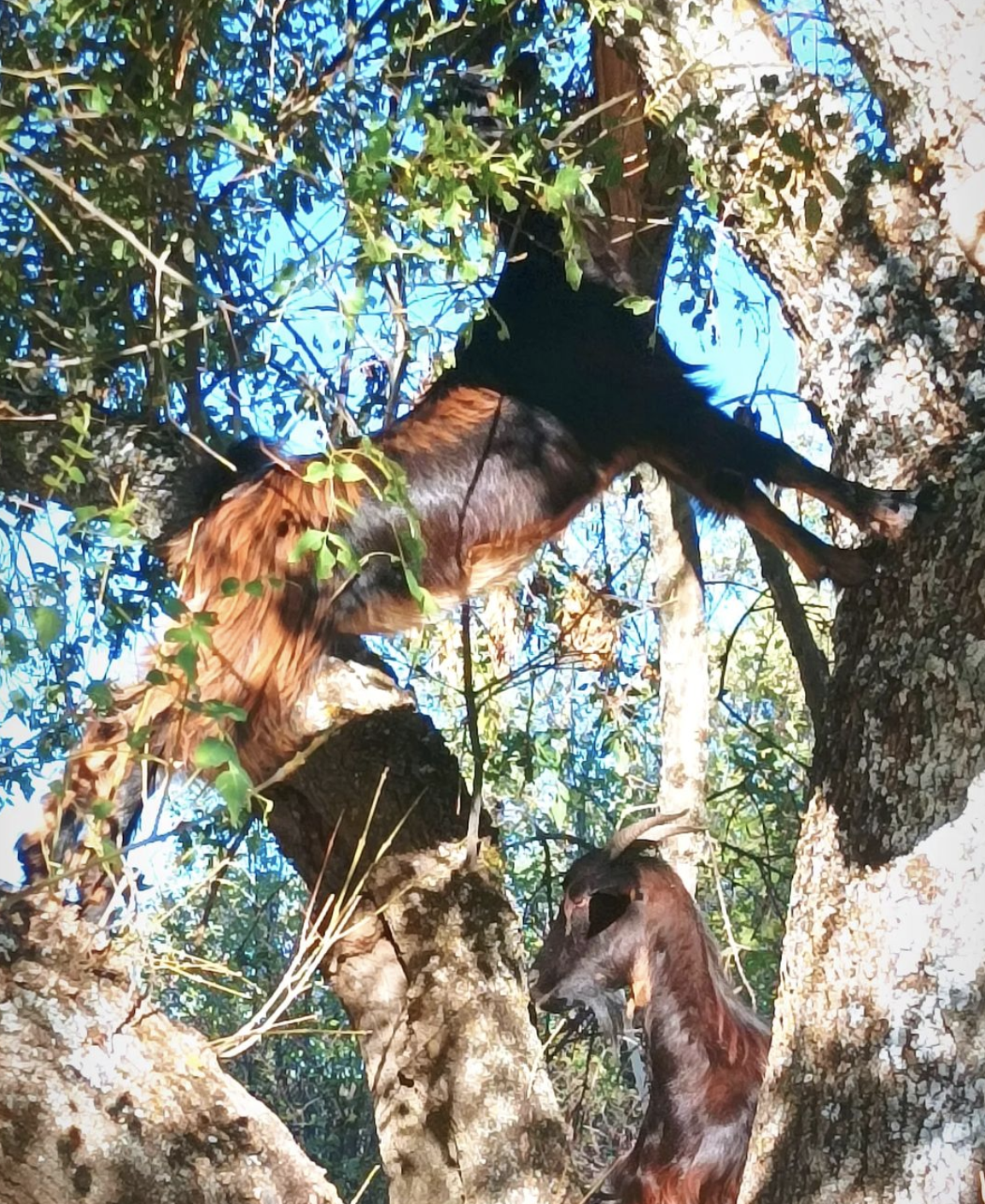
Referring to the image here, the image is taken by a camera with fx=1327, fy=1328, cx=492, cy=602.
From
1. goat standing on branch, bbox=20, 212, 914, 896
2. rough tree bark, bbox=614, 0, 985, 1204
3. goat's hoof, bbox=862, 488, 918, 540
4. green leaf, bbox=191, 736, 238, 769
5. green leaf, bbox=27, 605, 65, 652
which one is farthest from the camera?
goat standing on branch, bbox=20, 212, 914, 896

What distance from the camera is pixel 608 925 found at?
3428 millimetres

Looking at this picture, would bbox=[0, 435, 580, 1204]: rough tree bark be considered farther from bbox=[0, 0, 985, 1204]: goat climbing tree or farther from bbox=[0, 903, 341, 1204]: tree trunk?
bbox=[0, 903, 341, 1204]: tree trunk

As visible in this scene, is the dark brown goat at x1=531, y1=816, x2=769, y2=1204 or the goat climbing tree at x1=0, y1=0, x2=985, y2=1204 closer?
the goat climbing tree at x1=0, y1=0, x2=985, y2=1204

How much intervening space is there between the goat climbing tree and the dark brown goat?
33cm

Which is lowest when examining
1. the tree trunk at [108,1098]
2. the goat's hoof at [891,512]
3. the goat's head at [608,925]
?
the tree trunk at [108,1098]

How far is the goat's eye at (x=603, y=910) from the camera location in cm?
342

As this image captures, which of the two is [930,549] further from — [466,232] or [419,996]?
[419,996]

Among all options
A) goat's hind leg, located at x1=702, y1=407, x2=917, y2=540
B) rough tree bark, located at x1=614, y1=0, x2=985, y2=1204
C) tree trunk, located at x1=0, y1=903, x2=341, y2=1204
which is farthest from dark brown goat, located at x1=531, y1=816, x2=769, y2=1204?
tree trunk, located at x1=0, y1=903, x2=341, y2=1204

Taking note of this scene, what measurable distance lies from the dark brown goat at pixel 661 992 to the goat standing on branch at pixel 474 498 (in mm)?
865

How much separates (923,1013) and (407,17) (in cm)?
250

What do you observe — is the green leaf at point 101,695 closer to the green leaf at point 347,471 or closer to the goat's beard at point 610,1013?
the green leaf at point 347,471

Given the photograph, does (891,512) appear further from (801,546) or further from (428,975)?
(428,975)

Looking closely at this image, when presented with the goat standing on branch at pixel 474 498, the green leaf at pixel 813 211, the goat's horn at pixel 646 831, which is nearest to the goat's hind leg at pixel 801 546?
the goat standing on branch at pixel 474 498

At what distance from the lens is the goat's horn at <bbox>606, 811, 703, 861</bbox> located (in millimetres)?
3266
